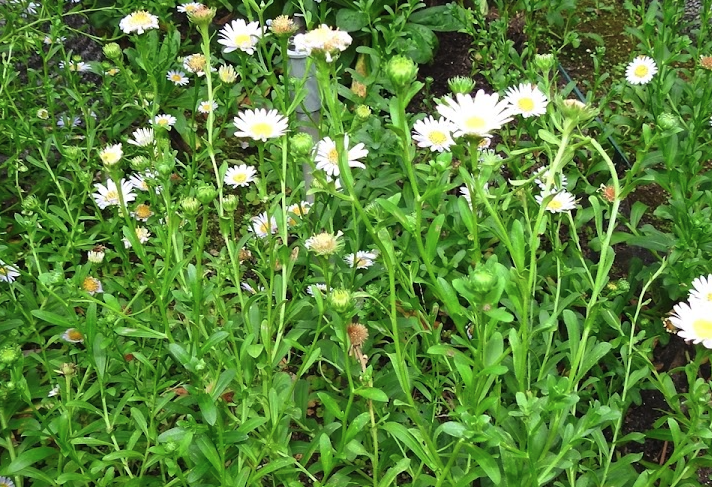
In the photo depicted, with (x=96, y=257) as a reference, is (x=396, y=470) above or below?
below

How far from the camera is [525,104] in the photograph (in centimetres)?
129

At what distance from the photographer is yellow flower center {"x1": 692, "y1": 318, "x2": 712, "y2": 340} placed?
0.90 meters

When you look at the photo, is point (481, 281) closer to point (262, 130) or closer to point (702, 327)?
point (702, 327)

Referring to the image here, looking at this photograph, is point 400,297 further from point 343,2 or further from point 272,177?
point 343,2

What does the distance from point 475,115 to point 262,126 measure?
42 cm

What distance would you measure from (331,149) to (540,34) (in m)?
1.38

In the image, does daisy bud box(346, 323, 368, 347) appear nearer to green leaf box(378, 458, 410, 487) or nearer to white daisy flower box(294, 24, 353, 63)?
green leaf box(378, 458, 410, 487)

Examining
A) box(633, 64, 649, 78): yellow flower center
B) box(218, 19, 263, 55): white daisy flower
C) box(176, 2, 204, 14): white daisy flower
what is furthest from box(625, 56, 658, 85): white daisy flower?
box(176, 2, 204, 14): white daisy flower

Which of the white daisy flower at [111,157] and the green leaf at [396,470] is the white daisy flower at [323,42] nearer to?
the white daisy flower at [111,157]

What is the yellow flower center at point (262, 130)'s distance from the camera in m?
1.08

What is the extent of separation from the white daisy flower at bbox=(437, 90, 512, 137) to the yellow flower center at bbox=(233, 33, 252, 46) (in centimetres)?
55

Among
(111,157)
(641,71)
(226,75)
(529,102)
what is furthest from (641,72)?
(111,157)

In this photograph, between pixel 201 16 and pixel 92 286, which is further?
pixel 92 286

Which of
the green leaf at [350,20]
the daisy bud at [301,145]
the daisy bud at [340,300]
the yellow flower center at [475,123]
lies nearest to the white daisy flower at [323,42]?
the daisy bud at [301,145]
